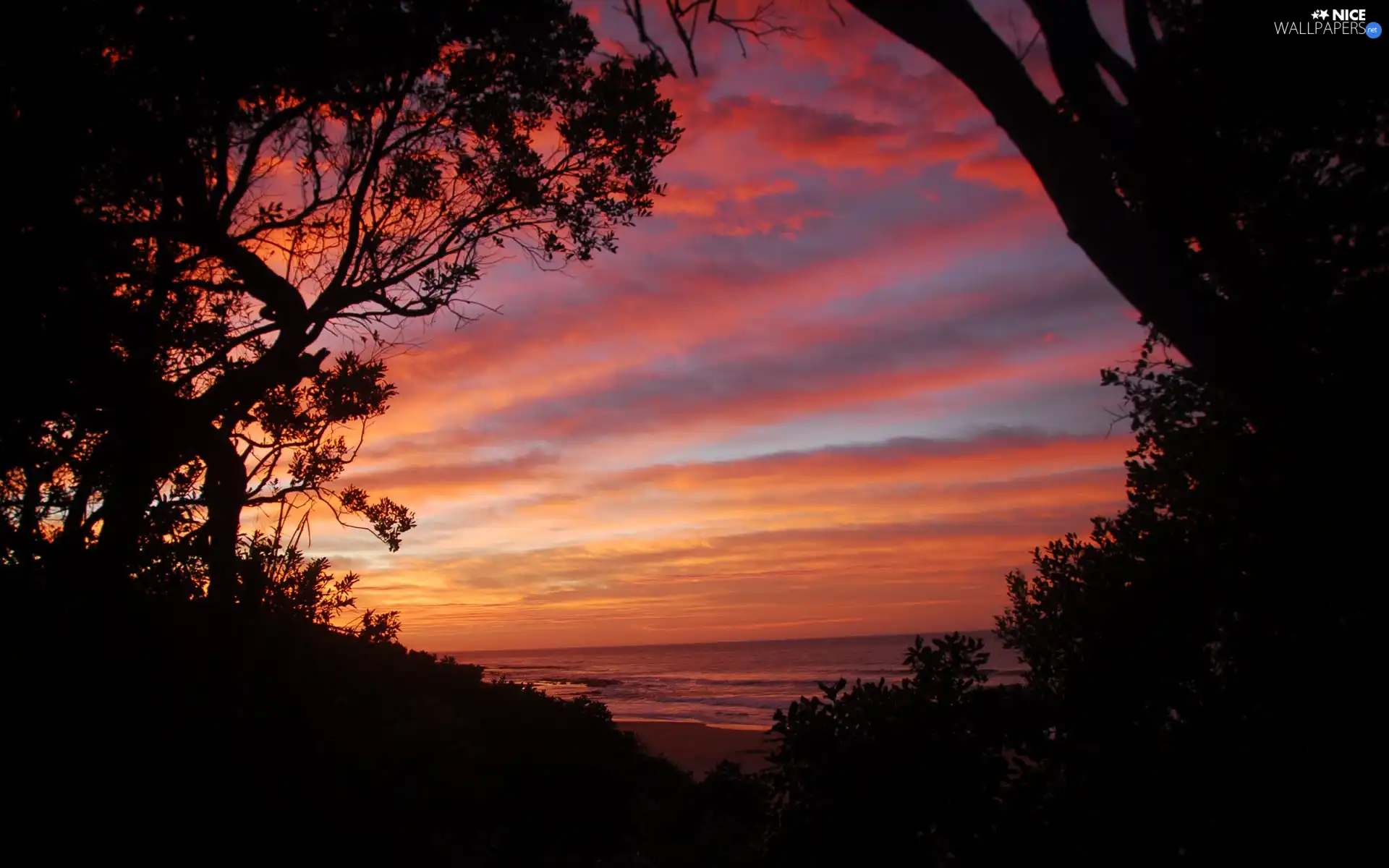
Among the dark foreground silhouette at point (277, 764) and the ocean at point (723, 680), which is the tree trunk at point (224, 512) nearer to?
the dark foreground silhouette at point (277, 764)

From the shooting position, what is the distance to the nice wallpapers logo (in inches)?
205

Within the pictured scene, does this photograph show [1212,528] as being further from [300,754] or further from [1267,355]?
[300,754]

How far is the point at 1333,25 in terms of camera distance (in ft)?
17.8

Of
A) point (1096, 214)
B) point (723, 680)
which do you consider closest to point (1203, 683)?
point (1096, 214)

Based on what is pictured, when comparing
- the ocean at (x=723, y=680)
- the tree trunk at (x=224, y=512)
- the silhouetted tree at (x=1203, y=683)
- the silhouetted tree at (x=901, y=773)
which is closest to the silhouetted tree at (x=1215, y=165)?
the silhouetted tree at (x=1203, y=683)

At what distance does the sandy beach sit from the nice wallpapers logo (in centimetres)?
1714

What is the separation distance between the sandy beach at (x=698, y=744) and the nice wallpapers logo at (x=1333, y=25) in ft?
56.2

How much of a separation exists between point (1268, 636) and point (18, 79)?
1070 centimetres

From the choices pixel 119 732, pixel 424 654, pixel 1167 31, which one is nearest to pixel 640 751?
pixel 424 654

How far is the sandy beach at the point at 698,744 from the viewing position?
2312 centimetres

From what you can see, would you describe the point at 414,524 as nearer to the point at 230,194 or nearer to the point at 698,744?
the point at 230,194

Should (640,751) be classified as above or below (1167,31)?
below

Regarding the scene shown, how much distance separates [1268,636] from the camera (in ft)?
14.3

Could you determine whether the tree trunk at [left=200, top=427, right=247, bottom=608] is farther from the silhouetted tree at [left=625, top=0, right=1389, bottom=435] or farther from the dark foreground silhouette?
the silhouetted tree at [left=625, top=0, right=1389, bottom=435]
